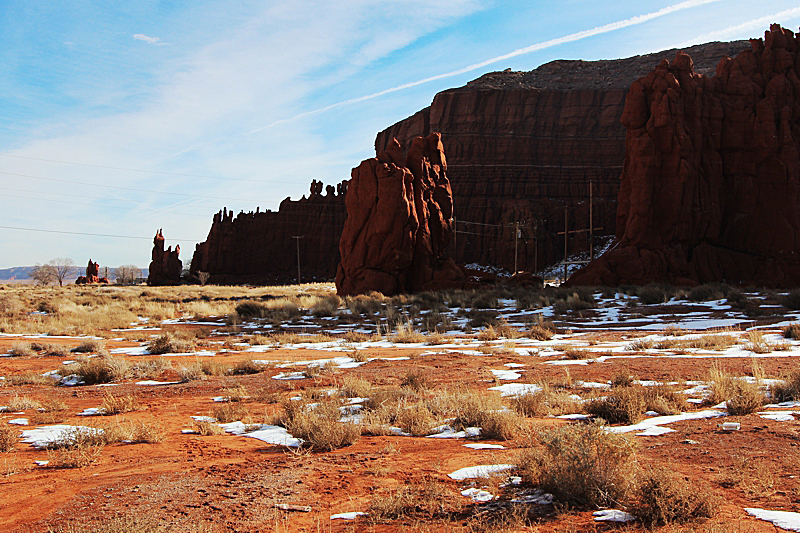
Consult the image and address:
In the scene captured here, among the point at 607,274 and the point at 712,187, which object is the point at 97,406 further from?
the point at 712,187

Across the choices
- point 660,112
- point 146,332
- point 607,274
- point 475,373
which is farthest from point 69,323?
point 660,112

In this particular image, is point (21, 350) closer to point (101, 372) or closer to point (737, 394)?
point (101, 372)

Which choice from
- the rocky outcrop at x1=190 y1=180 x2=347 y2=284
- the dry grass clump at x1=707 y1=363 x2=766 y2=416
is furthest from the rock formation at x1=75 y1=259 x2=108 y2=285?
the dry grass clump at x1=707 y1=363 x2=766 y2=416

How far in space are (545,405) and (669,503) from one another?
11.5 feet

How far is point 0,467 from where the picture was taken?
5586mm

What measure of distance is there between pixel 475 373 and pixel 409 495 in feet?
21.2

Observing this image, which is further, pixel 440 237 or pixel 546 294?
pixel 440 237

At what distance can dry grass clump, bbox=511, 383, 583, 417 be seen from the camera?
7273 millimetres

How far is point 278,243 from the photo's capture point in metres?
104

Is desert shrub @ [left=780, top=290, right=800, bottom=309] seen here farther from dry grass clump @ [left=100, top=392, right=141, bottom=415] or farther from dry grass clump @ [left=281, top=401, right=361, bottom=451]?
dry grass clump @ [left=100, top=392, right=141, bottom=415]

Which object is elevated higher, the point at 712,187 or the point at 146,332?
the point at 712,187

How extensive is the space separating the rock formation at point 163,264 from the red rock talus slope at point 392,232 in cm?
6553

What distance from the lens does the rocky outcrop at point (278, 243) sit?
331 feet

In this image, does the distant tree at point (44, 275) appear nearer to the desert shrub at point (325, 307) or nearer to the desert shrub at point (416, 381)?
the desert shrub at point (325, 307)
